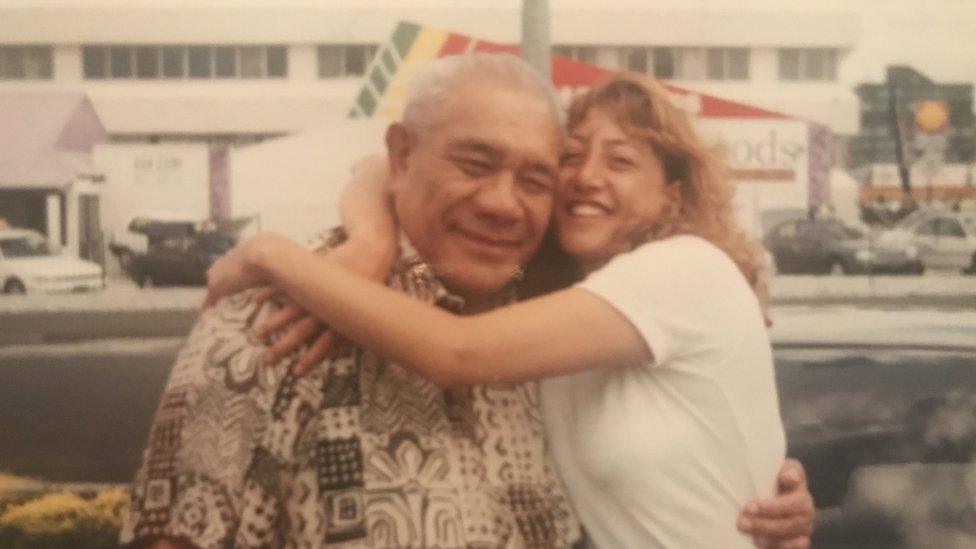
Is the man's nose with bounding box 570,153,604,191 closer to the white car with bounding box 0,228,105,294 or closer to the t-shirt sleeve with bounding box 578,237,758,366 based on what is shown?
the t-shirt sleeve with bounding box 578,237,758,366

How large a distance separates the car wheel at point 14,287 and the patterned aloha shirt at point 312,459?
461 millimetres

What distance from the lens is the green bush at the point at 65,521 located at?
1861 millimetres

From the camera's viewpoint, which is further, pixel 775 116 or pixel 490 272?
pixel 775 116

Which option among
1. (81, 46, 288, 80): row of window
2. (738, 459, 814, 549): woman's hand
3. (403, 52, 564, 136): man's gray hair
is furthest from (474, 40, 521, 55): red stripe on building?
(738, 459, 814, 549): woman's hand

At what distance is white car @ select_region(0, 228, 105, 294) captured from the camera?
1785mm

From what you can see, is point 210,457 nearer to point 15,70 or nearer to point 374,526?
point 374,526

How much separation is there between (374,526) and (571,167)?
0.68m

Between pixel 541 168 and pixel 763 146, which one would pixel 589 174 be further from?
pixel 763 146

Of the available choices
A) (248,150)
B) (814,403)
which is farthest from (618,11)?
(814,403)

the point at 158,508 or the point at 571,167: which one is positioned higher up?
the point at 571,167

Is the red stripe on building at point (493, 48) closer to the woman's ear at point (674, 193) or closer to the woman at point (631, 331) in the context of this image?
the woman at point (631, 331)

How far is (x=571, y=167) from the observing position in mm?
1667

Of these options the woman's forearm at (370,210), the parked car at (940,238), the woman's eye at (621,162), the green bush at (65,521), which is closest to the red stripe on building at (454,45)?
the woman's forearm at (370,210)

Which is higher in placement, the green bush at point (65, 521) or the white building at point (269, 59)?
the white building at point (269, 59)
